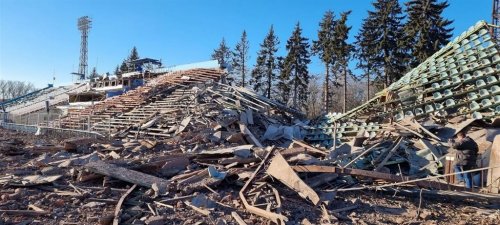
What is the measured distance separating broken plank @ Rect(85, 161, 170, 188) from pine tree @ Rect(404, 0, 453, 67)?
2589cm

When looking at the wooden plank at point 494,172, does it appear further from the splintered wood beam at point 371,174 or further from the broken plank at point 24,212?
the broken plank at point 24,212

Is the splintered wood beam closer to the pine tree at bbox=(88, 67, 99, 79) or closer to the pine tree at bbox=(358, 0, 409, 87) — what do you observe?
the pine tree at bbox=(358, 0, 409, 87)

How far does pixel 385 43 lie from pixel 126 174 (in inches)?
1129

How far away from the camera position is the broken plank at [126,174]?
285 inches

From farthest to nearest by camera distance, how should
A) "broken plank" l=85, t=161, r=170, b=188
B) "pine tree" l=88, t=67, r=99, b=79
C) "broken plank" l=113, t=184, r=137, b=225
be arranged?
"pine tree" l=88, t=67, r=99, b=79 → "broken plank" l=85, t=161, r=170, b=188 → "broken plank" l=113, t=184, r=137, b=225

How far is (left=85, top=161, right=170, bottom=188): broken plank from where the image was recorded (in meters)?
7.24

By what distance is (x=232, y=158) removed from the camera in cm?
846

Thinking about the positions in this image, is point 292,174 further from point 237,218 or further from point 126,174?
point 126,174

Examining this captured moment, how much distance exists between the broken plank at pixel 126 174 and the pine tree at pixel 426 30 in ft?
84.9

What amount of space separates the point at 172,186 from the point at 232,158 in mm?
1758

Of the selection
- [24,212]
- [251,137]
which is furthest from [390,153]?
[24,212]

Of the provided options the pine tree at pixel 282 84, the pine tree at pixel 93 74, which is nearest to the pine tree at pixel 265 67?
the pine tree at pixel 282 84

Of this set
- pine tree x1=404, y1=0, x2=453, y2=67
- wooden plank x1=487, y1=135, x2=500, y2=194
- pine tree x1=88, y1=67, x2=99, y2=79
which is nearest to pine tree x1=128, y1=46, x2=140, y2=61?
pine tree x1=88, y1=67, x2=99, y2=79

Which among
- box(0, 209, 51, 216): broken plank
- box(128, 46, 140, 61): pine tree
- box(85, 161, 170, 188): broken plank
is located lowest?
box(0, 209, 51, 216): broken plank
